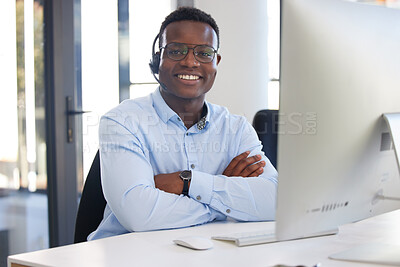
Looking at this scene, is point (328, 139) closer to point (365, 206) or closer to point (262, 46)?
point (365, 206)

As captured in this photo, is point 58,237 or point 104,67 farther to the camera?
point 104,67

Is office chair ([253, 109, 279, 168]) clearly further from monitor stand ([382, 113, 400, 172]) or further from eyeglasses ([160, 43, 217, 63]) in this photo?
monitor stand ([382, 113, 400, 172])

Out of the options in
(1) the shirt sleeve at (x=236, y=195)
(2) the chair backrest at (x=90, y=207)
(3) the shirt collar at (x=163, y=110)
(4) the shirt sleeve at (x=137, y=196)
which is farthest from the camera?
(3) the shirt collar at (x=163, y=110)

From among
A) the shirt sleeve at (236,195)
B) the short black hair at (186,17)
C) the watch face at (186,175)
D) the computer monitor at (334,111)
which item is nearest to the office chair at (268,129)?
the short black hair at (186,17)

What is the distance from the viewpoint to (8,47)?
2.80m

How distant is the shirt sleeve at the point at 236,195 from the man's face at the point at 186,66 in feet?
1.45

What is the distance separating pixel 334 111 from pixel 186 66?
106cm

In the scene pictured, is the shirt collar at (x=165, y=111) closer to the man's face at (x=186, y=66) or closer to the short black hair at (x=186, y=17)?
the man's face at (x=186, y=66)

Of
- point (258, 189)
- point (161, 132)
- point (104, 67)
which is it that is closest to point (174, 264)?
point (258, 189)

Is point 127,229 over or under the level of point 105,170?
under

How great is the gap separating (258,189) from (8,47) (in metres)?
1.80

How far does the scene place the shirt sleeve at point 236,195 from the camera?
1.60 m

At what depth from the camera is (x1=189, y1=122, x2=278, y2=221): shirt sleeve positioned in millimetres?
1604

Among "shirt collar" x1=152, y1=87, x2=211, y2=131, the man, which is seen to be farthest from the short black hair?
"shirt collar" x1=152, y1=87, x2=211, y2=131
